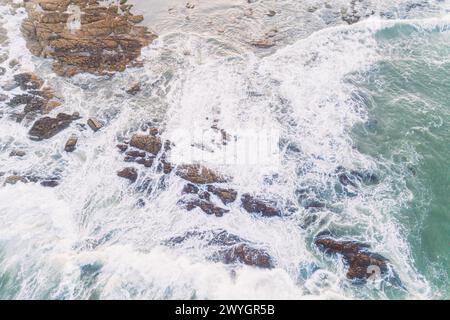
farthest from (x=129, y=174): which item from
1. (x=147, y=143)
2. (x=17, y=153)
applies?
(x=17, y=153)

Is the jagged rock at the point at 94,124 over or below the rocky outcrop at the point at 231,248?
over

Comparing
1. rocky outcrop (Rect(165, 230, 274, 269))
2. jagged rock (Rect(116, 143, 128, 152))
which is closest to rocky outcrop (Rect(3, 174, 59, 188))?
jagged rock (Rect(116, 143, 128, 152))

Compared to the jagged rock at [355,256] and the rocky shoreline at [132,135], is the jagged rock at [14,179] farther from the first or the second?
the jagged rock at [355,256]

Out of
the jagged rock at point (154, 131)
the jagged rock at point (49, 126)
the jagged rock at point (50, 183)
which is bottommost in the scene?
the jagged rock at point (50, 183)

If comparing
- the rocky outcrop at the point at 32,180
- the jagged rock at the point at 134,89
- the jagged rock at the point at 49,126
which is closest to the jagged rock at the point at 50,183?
the rocky outcrop at the point at 32,180

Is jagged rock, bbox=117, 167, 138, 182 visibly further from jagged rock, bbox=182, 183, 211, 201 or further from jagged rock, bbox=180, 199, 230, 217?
jagged rock, bbox=180, 199, 230, 217

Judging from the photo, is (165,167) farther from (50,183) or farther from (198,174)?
(50,183)

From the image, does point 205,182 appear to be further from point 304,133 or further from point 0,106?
point 0,106
